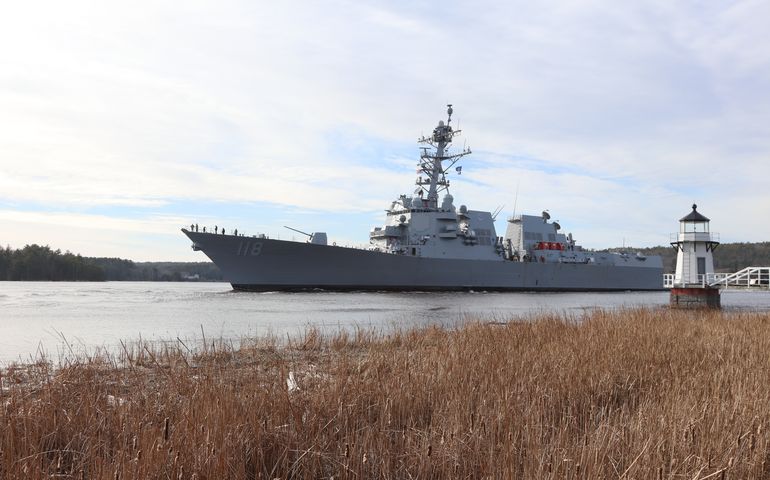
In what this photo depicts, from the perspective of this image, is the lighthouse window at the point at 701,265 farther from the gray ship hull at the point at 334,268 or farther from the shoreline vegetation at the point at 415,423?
the shoreline vegetation at the point at 415,423

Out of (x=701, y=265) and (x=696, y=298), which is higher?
(x=701, y=265)

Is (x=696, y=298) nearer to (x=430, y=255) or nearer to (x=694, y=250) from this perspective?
(x=694, y=250)

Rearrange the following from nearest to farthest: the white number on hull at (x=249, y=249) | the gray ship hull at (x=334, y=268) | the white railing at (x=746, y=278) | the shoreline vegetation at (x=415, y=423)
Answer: the shoreline vegetation at (x=415, y=423) → the white railing at (x=746, y=278) → the white number on hull at (x=249, y=249) → the gray ship hull at (x=334, y=268)

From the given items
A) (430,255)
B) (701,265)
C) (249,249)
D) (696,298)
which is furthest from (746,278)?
(249,249)

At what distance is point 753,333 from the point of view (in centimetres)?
1084

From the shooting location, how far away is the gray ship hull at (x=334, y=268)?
42312 millimetres

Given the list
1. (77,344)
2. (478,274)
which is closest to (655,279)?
(478,274)

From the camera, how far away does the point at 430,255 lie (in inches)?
1822

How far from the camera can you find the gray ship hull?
1666 inches

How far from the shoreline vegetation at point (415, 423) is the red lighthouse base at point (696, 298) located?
61.4 ft

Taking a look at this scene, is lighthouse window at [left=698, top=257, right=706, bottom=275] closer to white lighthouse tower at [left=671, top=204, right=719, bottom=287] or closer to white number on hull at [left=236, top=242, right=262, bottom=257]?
white lighthouse tower at [left=671, top=204, right=719, bottom=287]

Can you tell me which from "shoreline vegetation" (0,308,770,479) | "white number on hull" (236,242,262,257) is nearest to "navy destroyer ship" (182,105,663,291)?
"white number on hull" (236,242,262,257)

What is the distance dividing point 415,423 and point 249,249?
3868 cm

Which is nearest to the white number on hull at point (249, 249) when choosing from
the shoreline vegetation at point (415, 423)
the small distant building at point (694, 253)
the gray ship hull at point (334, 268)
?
the gray ship hull at point (334, 268)
